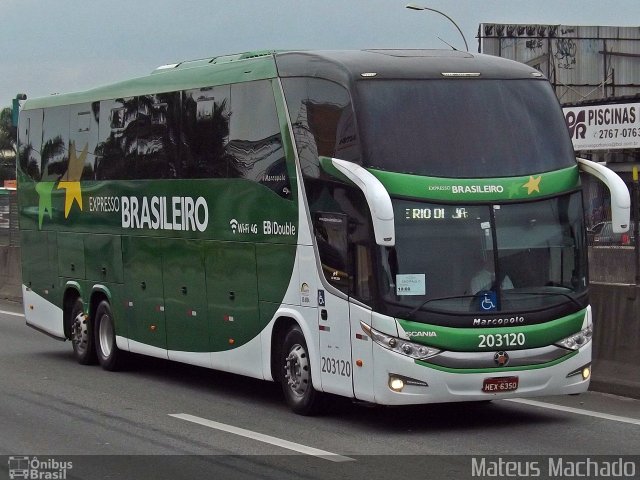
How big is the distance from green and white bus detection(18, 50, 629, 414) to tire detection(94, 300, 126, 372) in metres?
2.42

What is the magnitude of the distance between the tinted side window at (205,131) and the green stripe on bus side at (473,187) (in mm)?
3325

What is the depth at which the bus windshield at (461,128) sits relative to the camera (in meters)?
12.5

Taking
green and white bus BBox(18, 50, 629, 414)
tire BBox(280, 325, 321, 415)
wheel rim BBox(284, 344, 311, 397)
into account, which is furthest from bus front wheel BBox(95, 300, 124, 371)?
wheel rim BBox(284, 344, 311, 397)

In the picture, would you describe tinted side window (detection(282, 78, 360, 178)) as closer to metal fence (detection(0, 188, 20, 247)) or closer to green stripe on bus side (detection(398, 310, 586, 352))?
green stripe on bus side (detection(398, 310, 586, 352))

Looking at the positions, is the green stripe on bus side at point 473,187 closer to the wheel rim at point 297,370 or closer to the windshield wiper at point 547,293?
the windshield wiper at point 547,293

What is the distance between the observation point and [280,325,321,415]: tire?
13344mm

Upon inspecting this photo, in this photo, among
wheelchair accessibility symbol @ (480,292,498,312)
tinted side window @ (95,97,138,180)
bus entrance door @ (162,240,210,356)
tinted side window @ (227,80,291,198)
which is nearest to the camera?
wheelchair accessibility symbol @ (480,292,498,312)

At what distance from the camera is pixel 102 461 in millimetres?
10930

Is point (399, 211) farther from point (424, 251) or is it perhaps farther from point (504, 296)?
point (504, 296)

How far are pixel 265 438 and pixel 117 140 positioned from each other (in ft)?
23.1

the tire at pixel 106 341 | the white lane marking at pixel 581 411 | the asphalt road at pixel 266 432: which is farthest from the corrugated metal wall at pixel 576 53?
the white lane marking at pixel 581 411

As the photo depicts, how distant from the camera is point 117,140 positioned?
707 inches

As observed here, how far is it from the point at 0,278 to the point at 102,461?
68.2 ft

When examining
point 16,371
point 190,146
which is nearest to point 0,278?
point 16,371
